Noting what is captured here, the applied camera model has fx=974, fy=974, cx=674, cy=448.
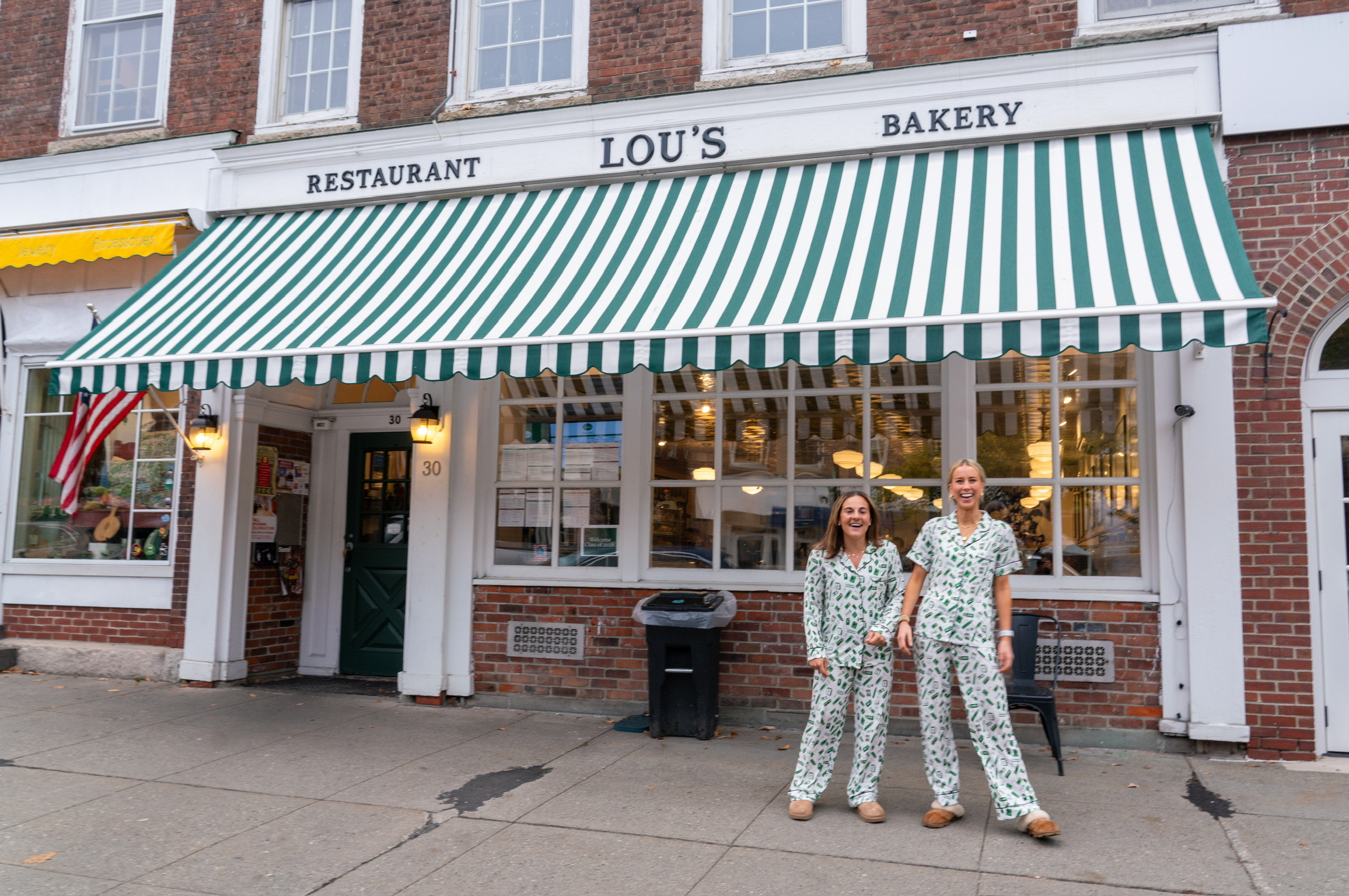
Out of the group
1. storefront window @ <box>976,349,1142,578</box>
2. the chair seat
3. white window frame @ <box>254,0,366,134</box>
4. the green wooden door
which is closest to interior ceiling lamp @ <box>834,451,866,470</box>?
storefront window @ <box>976,349,1142,578</box>

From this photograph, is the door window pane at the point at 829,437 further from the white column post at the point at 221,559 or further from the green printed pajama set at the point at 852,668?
the white column post at the point at 221,559

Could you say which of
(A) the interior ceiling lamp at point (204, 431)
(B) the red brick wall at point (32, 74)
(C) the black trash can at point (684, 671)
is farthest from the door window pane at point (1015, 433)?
(B) the red brick wall at point (32, 74)

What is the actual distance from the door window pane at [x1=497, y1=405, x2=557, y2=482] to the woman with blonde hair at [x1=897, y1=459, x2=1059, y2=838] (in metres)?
3.71

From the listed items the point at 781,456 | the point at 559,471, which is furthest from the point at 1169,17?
the point at 559,471

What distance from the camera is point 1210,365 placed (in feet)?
20.6

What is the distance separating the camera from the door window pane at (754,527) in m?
7.32

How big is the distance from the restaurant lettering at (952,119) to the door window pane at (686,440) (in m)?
2.40

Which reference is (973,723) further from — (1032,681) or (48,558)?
(48,558)

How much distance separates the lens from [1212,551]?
20.3ft

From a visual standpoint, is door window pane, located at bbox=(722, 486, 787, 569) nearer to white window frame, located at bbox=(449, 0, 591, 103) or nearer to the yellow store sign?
white window frame, located at bbox=(449, 0, 591, 103)

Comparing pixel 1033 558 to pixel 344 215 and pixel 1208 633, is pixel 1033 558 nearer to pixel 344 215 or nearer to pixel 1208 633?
pixel 1208 633

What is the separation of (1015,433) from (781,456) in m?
1.68

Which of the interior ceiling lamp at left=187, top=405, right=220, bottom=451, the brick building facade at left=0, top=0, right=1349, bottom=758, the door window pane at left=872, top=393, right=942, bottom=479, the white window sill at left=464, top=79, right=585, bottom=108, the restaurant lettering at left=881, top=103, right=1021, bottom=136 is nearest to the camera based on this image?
the brick building facade at left=0, top=0, right=1349, bottom=758

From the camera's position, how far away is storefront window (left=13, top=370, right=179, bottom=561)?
29.2ft
